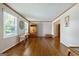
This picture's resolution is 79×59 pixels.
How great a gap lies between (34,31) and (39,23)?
1.25m

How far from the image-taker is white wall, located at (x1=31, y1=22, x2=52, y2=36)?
51.0 ft

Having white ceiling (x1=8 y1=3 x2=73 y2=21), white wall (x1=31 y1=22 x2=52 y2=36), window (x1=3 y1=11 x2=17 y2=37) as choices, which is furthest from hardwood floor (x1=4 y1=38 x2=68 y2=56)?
white wall (x1=31 y1=22 x2=52 y2=36)

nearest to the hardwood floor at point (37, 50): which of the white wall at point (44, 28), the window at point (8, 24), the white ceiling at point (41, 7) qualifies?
the window at point (8, 24)

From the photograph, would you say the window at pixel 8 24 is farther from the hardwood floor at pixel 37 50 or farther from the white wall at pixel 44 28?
the white wall at pixel 44 28

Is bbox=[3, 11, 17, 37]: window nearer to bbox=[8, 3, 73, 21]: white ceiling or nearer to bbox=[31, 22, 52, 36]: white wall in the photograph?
bbox=[8, 3, 73, 21]: white ceiling

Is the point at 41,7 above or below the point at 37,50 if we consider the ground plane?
above

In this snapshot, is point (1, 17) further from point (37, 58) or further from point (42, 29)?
point (42, 29)

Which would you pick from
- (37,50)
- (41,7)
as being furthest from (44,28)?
(37,50)

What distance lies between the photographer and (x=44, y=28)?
1565 cm

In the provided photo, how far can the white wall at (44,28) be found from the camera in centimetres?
1555

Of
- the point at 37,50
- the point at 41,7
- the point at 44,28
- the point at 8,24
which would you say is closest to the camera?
the point at 37,50

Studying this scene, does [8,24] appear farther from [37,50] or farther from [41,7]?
[37,50]

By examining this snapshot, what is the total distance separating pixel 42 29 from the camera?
15703 mm

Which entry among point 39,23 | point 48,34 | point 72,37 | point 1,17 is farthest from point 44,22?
point 1,17
